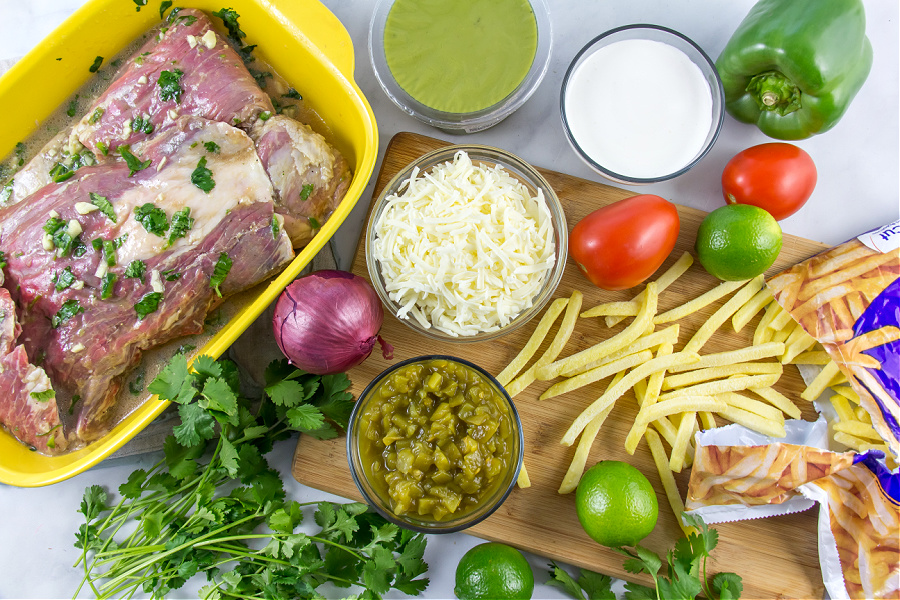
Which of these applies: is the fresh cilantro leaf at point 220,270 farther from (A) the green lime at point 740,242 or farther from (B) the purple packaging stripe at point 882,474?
(B) the purple packaging stripe at point 882,474

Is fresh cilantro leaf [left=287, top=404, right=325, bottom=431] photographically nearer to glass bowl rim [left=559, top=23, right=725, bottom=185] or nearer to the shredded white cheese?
the shredded white cheese

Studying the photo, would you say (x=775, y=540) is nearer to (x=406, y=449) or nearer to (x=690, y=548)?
(x=690, y=548)

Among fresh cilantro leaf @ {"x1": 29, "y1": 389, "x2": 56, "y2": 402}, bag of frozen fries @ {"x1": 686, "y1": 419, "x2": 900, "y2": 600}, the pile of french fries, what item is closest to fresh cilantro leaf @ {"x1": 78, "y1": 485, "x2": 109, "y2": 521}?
fresh cilantro leaf @ {"x1": 29, "y1": 389, "x2": 56, "y2": 402}

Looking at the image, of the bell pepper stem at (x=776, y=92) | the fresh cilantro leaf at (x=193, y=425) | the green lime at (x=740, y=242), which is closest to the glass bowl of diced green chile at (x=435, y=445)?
the fresh cilantro leaf at (x=193, y=425)

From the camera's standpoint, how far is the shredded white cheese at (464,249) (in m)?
2.60

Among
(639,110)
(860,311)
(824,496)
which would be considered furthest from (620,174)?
(824,496)

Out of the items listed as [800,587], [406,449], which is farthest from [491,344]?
[800,587]

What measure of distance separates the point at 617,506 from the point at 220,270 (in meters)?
Answer: 2.04

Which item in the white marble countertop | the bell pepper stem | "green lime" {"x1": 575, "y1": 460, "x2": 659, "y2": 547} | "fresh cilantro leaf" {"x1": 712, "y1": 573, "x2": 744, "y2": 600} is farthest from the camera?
the white marble countertop

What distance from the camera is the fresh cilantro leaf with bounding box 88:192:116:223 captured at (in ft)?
8.52

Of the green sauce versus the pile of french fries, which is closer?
the pile of french fries

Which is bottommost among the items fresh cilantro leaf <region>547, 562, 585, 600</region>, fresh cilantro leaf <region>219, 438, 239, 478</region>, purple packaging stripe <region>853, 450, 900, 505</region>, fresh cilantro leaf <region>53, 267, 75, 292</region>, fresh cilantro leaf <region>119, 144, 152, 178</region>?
fresh cilantro leaf <region>547, 562, 585, 600</region>

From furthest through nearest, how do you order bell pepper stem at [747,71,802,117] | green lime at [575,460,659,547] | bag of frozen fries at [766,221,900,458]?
bell pepper stem at [747,71,802,117] → bag of frozen fries at [766,221,900,458] → green lime at [575,460,659,547]

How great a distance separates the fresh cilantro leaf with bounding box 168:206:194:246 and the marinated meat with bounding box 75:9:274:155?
0.49 m
